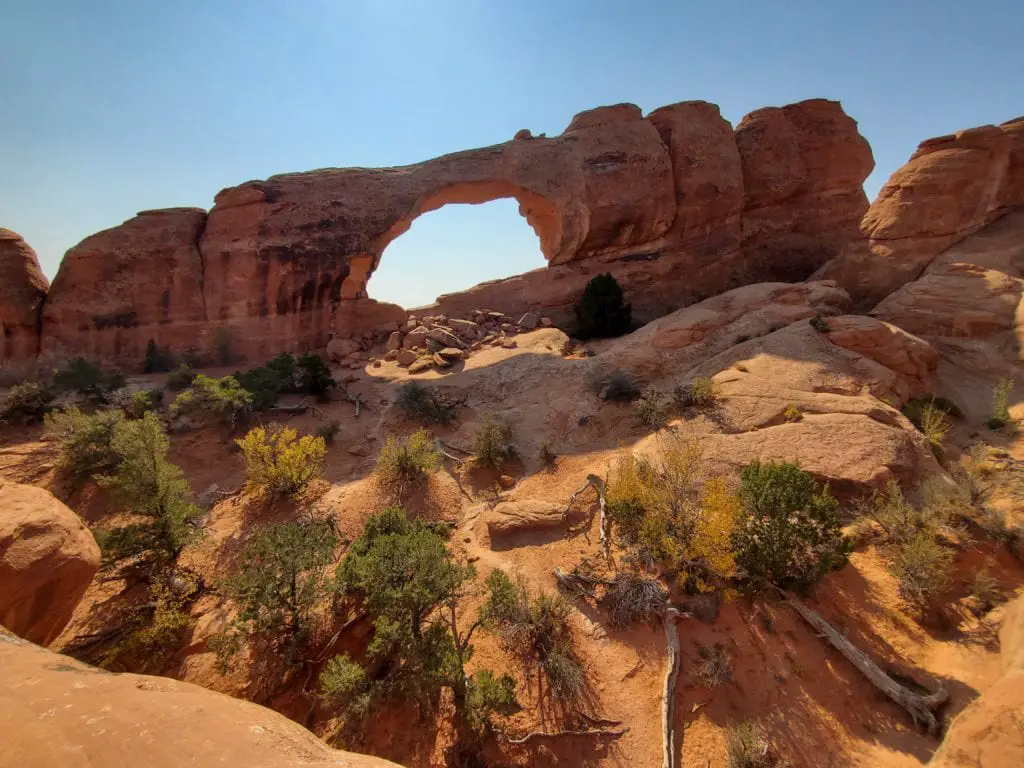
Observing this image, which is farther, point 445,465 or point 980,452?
point 445,465

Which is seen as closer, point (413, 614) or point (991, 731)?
point (991, 731)

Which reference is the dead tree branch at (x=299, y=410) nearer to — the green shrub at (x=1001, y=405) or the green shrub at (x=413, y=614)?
the green shrub at (x=413, y=614)

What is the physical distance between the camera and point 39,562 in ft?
16.3

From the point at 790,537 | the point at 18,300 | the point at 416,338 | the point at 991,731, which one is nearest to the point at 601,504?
the point at 790,537

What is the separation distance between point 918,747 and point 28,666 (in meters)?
8.72

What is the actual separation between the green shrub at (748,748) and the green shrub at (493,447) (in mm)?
6718

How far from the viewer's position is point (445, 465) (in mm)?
11195

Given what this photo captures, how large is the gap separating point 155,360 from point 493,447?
1461cm

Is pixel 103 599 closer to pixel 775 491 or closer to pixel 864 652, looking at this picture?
pixel 775 491

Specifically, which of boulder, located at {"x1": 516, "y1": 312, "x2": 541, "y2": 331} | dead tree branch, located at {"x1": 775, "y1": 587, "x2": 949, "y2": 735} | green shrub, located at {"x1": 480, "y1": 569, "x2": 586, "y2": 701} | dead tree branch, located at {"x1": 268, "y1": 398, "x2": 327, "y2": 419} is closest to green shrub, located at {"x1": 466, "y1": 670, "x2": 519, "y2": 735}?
green shrub, located at {"x1": 480, "y1": 569, "x2": 586, "y2": 701}

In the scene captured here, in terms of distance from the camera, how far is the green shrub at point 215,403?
1264cm

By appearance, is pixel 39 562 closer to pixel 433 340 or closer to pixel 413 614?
pixel 413 614

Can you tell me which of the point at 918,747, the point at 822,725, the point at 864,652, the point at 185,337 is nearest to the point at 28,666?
the point at 822,725

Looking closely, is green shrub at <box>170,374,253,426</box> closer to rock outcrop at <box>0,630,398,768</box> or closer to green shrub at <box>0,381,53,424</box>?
green shrub at <box>0,381,53,424</box>
